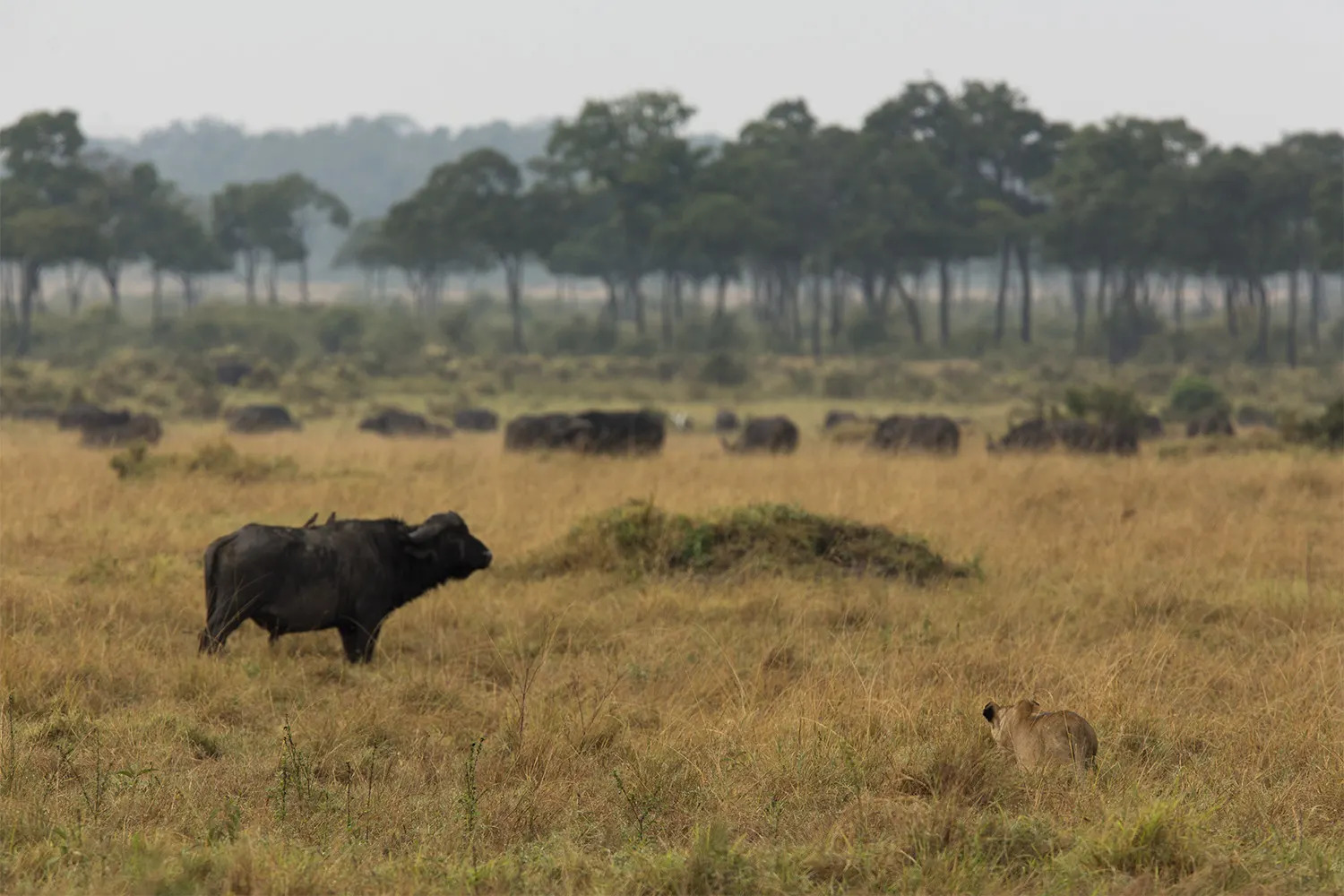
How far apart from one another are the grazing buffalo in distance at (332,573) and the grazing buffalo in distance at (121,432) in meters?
14.2

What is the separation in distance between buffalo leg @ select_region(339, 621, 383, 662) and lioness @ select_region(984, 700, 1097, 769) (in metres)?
3.64

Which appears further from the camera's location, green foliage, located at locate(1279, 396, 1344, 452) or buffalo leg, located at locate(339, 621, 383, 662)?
green foliage, located at locate(1279, 396, 1344, 452)

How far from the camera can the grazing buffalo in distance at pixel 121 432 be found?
70.7ft

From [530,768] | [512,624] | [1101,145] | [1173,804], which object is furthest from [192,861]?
[1101,145]

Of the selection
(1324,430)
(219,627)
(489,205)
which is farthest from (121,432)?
(489,205)

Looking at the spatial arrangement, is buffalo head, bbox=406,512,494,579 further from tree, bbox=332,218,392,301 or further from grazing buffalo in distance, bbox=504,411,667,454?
tree, bbox=332,218,392,301

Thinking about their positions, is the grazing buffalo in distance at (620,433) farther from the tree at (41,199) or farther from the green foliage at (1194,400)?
the tree at (41,199)

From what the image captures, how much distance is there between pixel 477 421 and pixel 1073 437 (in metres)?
14.2

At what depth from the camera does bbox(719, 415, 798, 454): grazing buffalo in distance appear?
73.0 ft

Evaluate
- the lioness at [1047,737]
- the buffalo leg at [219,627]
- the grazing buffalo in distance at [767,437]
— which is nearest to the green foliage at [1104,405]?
the grazing buffalo in distance at [767,437]

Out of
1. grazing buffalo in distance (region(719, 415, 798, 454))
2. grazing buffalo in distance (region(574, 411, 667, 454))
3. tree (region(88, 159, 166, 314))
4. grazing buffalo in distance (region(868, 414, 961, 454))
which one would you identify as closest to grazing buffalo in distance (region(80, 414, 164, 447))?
grazing buffalo in distance (region(574, 411, 667, 454))

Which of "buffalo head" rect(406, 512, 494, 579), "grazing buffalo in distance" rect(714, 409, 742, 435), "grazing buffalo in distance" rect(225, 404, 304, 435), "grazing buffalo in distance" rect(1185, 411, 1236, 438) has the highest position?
"buffalo head" rect(406, 512, 494, 579)

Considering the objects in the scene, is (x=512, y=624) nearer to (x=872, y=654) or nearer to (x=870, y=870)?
(x=872, y=654)

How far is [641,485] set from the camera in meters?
14.5
